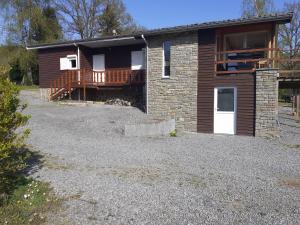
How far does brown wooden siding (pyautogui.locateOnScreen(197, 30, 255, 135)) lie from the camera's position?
13.7 meters

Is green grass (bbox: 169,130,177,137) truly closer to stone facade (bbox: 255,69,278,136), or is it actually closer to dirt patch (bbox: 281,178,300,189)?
stone facade (bbox: 255,69,278,136)

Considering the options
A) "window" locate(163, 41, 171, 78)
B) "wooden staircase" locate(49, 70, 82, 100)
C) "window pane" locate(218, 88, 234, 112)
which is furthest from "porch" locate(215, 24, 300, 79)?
"wooden staircase" locate(49, 70, 82, 100)

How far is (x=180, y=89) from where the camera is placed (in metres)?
15.3

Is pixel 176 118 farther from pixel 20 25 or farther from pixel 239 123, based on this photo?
pixel 20 25

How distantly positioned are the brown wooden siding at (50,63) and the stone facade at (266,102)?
46.0 feet

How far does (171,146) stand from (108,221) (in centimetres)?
631

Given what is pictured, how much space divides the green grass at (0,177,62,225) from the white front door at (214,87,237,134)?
979cm

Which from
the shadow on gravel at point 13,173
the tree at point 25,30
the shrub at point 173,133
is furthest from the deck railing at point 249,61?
the tree at point 25,30

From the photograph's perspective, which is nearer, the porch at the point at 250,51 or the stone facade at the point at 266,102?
the stone facade at the point at 266,102

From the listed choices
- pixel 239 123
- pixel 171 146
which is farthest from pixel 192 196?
pixel 239 123

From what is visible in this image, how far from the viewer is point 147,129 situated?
12992 mm

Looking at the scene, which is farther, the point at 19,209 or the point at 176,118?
the point at 176,118

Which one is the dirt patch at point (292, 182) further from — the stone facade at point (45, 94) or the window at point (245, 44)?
the stone facade at point (45, 94)

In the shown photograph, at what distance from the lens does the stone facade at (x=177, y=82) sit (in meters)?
14.9
